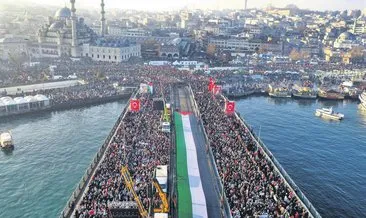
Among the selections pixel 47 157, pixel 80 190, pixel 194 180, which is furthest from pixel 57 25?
pixel 194 180

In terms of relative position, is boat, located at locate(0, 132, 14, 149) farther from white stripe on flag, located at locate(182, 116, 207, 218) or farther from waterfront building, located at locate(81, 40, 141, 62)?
waterfront building, located at locate(81, 40, 141, 62)

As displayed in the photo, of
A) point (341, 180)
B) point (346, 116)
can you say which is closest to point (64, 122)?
point (341, 180)

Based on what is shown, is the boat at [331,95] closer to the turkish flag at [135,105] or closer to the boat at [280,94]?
the boat at [280,94]

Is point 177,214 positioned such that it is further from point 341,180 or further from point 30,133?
point 30,133

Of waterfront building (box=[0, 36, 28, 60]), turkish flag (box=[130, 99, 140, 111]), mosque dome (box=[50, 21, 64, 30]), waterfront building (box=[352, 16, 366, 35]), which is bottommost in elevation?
turkish flag (box=[130, 99, 140, 111])

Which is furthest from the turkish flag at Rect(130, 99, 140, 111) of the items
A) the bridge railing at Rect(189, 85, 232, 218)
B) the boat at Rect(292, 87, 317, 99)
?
the boat at Rect(292, 87, 317, 99)

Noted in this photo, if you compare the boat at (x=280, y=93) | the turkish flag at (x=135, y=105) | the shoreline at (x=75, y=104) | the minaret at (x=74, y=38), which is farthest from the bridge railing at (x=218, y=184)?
the minaret at (x=74, y=38)
